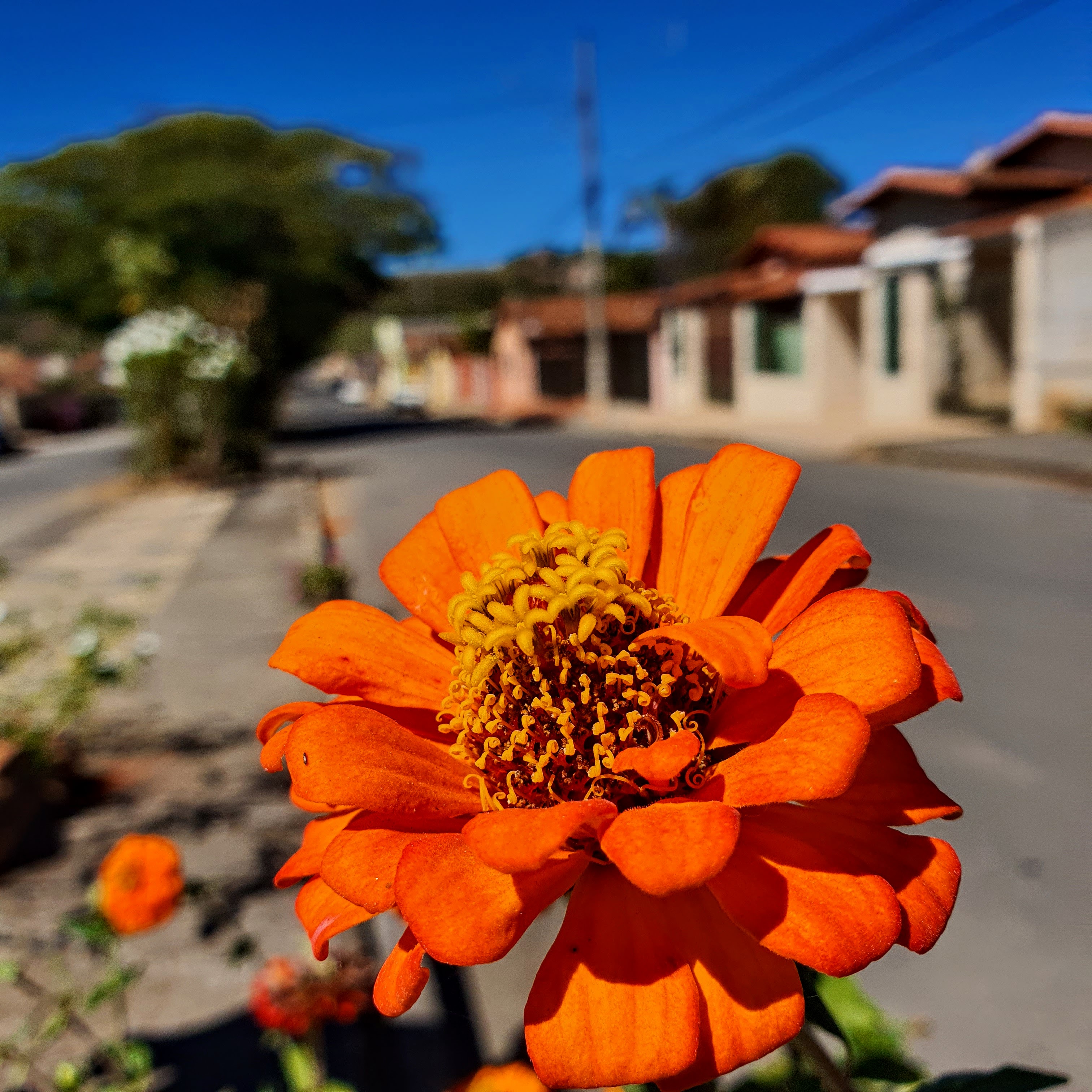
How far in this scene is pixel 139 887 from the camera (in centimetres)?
190

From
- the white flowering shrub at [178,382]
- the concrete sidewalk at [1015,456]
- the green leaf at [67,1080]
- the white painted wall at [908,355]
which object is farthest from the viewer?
the white painted wall at [908,355]

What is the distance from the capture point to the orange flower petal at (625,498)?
0.73 metres

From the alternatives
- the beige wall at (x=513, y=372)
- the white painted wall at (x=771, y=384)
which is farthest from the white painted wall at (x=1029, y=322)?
the beige wall at (x=513, y=372)

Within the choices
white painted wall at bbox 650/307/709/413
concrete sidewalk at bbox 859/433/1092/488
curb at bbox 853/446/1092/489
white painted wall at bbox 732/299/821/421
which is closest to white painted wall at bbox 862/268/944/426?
white painted wall at bbox 732/299/821/421

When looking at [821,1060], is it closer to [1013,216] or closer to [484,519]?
[484,519]

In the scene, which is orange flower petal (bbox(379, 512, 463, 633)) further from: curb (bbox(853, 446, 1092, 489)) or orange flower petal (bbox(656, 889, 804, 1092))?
curb (bbox(853, 446, 1092, 489))

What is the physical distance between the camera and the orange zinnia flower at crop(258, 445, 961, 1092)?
50 centimetres

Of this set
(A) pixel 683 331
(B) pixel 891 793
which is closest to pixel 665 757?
(B) pixel 891 793

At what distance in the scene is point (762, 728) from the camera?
605 mm

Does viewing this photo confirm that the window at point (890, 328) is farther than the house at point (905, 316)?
Yes

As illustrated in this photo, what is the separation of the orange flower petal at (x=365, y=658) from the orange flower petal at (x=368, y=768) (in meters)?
0.05

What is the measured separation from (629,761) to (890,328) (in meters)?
17.8

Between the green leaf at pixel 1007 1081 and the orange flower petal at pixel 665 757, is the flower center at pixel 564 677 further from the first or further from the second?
the green leaf at pixel 1007 1081

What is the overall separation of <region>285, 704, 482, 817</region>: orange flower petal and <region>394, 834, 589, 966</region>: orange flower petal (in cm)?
4
